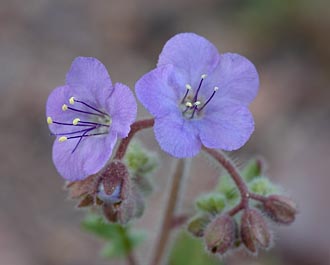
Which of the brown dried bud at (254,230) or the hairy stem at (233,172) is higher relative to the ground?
the hairy stem at (233,172)

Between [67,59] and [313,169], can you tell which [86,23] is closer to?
[67,59]

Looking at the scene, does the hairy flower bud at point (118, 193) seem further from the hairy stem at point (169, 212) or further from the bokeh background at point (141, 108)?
the bokeh background at point (141, 108)

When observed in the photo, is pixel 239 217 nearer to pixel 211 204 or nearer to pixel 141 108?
pixel 211 204

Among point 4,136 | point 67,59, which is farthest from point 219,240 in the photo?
point 67,59

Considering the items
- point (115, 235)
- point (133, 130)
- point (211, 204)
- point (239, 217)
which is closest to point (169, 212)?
point (211, 204)

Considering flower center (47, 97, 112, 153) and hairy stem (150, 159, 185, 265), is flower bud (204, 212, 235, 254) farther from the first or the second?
flower center (47, 97, 112, 153)

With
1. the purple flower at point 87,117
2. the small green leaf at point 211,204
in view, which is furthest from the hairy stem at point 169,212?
the purple flower at point 87,117

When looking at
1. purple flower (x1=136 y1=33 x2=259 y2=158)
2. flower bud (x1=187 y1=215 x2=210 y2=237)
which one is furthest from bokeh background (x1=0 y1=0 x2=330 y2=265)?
purple flower (x1=136 y1=33 x2=259 y2=158)
